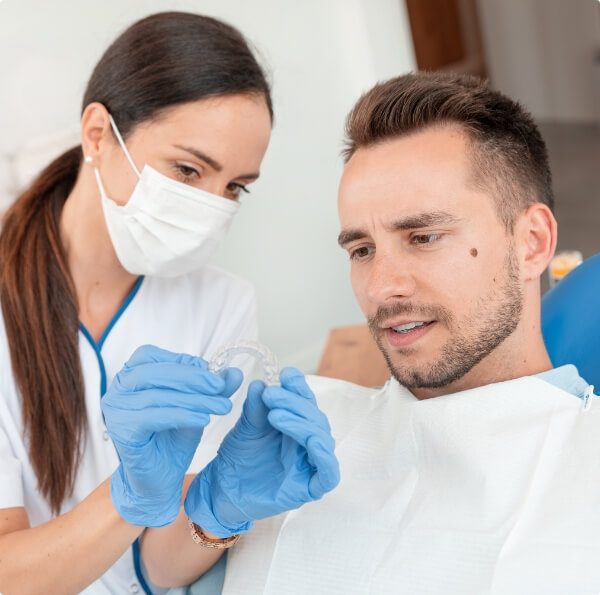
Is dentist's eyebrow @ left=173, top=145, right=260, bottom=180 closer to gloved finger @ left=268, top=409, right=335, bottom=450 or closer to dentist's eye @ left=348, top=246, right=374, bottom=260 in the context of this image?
dentist's eye @ left=348, top=246, right=374, bottom=260

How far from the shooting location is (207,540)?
4.23ft

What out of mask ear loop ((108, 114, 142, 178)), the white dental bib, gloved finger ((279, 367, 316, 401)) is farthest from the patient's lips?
mask ear loop ((108, 114, 142, 178))

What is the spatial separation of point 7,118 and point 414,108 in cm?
119

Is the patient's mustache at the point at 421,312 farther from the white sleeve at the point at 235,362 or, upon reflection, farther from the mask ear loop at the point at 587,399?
the white sleeve at the point at 235,362

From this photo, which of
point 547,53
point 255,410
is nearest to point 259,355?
point 255,410

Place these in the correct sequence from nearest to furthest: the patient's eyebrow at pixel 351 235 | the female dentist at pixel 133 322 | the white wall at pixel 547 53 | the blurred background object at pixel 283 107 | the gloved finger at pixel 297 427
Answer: the gloved finger at pixel 297 427 < the female dentist at pixel 133 322 < the patient's eyebrow at pixel 351 235 < the blurred background object at pixel 283 107 < the white wall at pixel 547 53

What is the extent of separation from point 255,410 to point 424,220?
37 cm

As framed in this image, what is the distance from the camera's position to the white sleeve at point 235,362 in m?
1.51

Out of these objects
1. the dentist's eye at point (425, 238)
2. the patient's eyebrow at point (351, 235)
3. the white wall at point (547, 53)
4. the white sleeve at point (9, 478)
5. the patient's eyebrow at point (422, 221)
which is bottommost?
the white wall at point (547, 53)

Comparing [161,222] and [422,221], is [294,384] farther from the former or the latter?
[161,222]

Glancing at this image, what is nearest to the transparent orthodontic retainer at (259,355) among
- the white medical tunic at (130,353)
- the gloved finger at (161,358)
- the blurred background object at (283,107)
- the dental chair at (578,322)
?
the gloved finger at (161,358)

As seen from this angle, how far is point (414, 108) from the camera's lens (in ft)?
4.49

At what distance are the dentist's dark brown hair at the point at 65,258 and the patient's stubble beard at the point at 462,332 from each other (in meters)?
0.53

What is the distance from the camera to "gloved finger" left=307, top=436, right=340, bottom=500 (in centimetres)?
110
